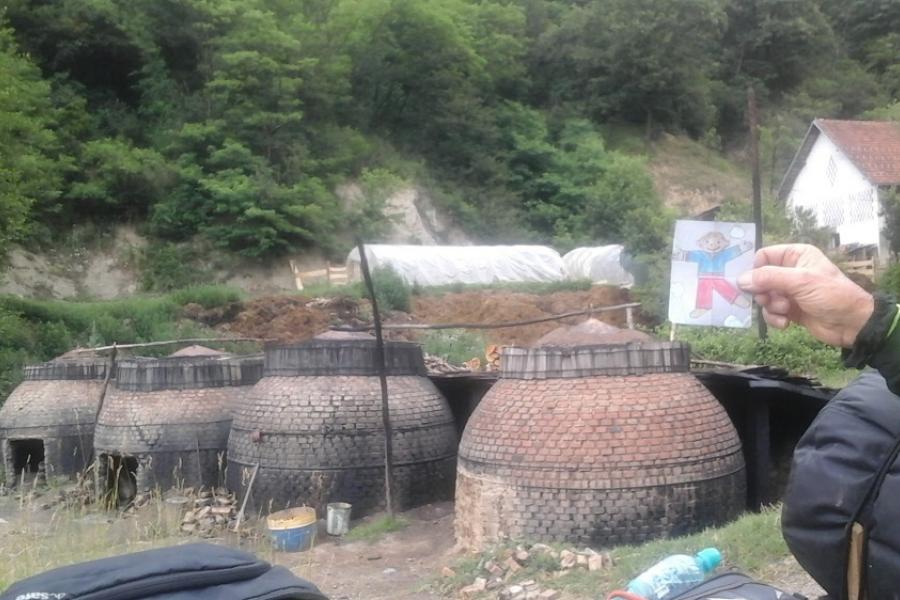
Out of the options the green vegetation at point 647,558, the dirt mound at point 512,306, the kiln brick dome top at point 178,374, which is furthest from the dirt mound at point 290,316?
the green vegetation at point 647,558

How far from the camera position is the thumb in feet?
5.32

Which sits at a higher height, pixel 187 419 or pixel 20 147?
pixel 20 147

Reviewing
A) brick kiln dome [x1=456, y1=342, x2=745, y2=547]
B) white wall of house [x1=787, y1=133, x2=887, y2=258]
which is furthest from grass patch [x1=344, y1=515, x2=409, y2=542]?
white wall of house [x1=787, y1=133, x2=887, y2=258]

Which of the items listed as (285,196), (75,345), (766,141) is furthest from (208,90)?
(766,141)

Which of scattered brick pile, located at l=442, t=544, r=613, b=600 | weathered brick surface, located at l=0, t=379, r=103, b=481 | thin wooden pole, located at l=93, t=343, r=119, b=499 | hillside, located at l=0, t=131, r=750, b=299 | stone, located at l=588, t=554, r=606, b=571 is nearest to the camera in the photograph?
scattered brick pile, located at l=442, t=544, r=613, b=600

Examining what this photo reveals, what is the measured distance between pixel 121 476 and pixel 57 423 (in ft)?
7.01

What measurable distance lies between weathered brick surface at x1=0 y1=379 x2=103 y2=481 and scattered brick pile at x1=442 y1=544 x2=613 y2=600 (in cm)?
998

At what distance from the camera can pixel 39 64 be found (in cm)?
3312

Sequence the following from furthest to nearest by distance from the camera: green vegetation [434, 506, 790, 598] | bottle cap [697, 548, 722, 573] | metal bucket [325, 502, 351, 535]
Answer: metal bucket [325, 502, 351, 535] < green vegetation [434, 506, 790, 598] < bottle cap [697, 548, 722, 573]

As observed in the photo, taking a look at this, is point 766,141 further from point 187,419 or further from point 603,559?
point 603,559

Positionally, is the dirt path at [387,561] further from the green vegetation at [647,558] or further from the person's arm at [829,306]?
the person's arm at [829,306]

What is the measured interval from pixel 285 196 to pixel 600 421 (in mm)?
25608

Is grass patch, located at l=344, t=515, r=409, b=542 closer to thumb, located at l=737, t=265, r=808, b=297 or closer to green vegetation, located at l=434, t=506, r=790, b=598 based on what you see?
green vegetation, located at l=434, t=506, r=790, b=598

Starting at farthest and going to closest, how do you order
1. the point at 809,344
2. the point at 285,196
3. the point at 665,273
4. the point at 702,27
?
the point at 702,27, the point at 285,196, the point at 665,273, the point at 809,344
